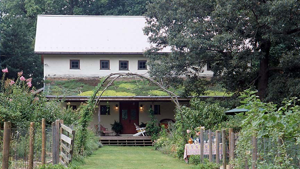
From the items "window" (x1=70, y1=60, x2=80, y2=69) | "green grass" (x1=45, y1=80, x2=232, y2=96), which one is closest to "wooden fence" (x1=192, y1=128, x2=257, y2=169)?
"green grass" (x1=45, y1=80, x2=232, y2=96)

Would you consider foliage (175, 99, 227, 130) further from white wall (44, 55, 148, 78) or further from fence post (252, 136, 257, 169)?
white wall (44, 55, 148, 78)

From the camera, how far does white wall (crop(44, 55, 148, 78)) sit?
32.2 meters

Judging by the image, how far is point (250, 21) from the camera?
71.9 feet

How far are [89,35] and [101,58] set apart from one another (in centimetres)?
261

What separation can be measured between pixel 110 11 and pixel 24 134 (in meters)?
35.5

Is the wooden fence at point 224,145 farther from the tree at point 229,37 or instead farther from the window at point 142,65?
the window at point 142,65

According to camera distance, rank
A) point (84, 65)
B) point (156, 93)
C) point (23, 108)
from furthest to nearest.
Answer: point (84, 65)
point (156, 93)
point (23, 108)

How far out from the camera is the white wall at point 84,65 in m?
32.2

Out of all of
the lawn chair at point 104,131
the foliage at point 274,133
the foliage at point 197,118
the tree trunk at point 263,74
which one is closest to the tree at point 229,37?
the tree trunk at point 263,74

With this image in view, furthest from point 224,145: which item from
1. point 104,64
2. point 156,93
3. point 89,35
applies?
point 89,35

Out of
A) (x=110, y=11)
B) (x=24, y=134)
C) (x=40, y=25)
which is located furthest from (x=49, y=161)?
(x=110, y=11)

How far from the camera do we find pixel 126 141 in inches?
1149

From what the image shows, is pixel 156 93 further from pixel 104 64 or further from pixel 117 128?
pixel 104 64

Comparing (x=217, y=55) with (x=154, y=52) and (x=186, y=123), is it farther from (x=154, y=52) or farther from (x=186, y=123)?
(x=186, y=123)
